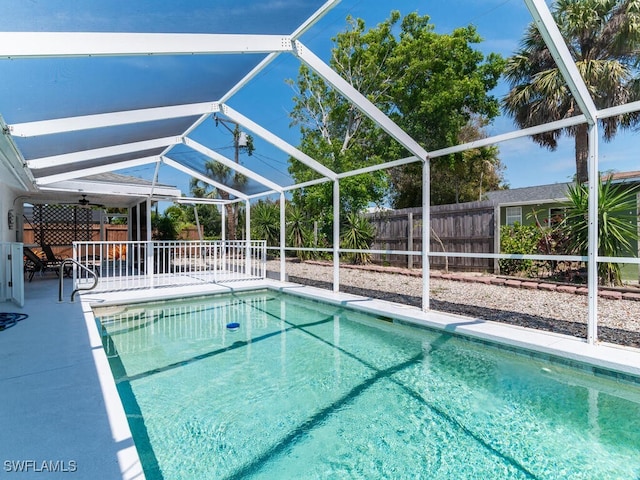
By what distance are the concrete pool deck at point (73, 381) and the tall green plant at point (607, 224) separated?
3380 millimetres

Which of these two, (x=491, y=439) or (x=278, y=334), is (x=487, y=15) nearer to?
(x=278, y=334)

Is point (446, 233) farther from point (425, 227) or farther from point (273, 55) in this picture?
point (273, 55)

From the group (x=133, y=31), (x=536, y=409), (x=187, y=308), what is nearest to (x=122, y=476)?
(x=536, y=409)

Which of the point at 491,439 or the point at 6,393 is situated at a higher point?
the point at 6,393

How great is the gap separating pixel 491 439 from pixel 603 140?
7325 millimetres

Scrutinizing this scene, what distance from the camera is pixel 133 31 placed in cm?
351

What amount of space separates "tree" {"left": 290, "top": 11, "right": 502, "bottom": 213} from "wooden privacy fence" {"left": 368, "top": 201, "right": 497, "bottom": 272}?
1267mm

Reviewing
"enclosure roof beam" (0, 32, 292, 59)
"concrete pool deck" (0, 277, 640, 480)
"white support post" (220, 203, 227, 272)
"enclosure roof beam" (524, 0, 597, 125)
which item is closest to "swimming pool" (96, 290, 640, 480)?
"concrete pool deck" (0, 277, 640, 480)

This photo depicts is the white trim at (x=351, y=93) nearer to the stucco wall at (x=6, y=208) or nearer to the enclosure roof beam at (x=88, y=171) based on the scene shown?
the enclosure roof beam at (x=88, y=171)

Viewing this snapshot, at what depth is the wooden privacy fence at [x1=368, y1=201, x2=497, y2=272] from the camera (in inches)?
420

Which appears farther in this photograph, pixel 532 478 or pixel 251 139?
pixel 251 139

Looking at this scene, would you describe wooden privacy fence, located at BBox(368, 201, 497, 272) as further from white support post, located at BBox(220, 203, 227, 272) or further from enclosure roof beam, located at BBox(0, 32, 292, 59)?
enclosure roof beam, located at BBox(0, 32, 292, 59)

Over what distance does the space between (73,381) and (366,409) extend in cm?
286

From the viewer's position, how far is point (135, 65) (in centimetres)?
406
